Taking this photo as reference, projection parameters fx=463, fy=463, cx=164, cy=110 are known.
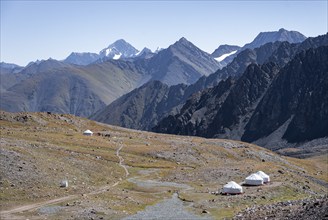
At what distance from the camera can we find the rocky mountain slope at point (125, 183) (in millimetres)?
69250

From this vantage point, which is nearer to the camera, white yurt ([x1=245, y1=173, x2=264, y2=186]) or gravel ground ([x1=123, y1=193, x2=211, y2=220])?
gravel ground ([x1=123, y1=193, x2=211, y2=220])

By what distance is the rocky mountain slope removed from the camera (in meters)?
69.2

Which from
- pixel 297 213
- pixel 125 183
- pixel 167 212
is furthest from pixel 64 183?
pixel 297 213

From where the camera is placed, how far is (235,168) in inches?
4742

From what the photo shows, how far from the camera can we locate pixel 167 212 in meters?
72.6

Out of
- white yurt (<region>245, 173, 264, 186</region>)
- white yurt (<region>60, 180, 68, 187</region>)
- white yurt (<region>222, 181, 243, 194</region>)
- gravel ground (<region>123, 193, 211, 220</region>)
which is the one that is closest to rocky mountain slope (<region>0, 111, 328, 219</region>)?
gravel ground (<region>123, 193, 211, 220</region>)

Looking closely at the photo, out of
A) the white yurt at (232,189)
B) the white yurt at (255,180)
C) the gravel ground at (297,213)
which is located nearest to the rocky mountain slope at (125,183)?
the gravel ground at (297,213)

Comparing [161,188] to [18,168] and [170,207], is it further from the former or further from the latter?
[18,168]

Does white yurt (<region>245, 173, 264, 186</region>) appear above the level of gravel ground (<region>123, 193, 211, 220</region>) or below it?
above

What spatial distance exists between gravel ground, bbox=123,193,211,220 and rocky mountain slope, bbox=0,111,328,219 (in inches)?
6.4

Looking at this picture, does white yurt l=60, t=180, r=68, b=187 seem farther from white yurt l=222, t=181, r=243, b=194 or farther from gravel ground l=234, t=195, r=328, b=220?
gravel ground l=234, t=195, r=328, b=220

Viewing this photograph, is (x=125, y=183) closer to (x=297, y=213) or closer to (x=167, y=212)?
(x=167, y=212)

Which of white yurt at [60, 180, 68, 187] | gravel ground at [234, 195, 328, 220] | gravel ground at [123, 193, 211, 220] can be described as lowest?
gravel ground at [123, 193, 211, 220]

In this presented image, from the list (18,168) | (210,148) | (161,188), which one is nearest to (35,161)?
(18,168)
